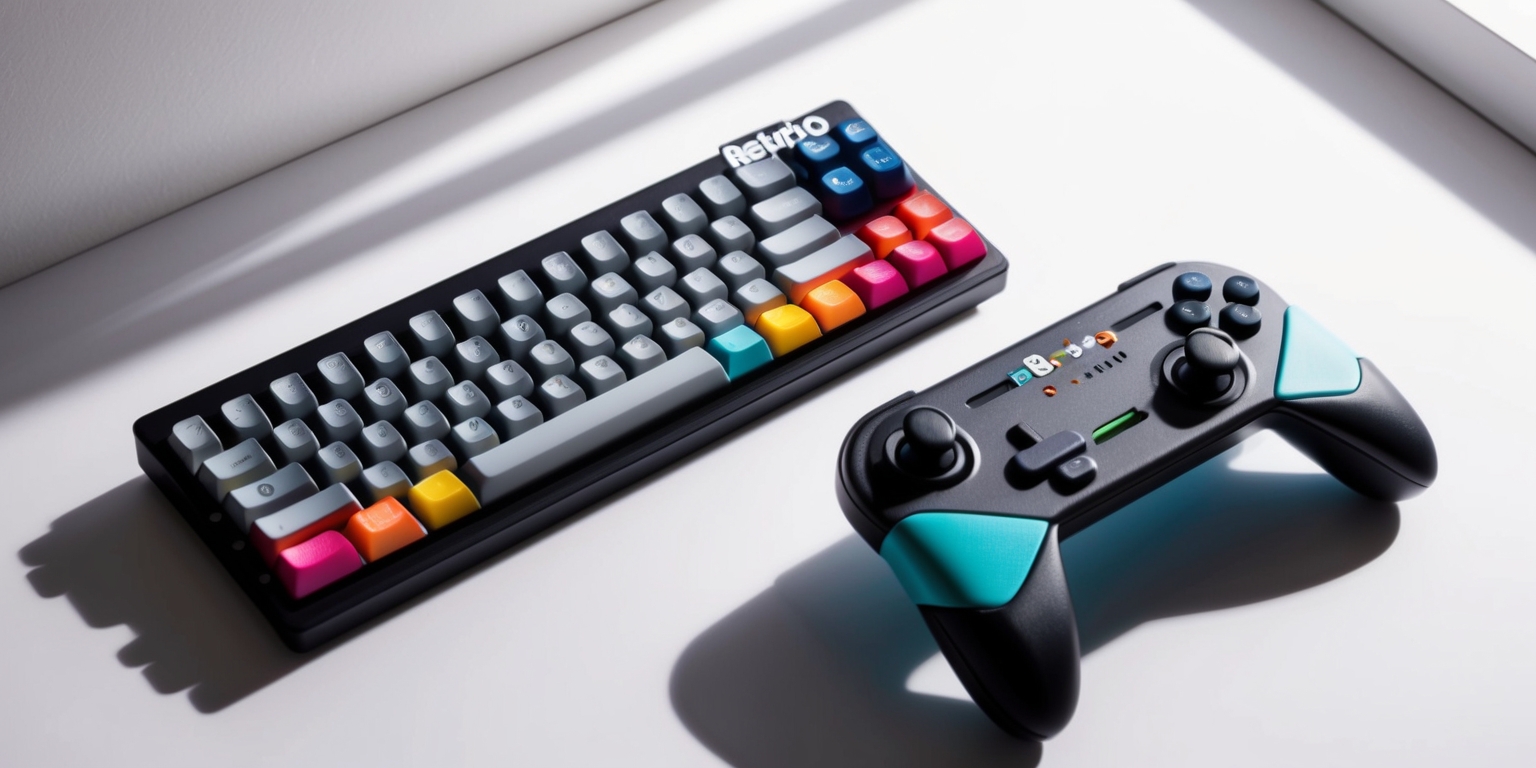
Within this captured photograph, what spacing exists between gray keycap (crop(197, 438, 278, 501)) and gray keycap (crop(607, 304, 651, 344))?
163 millimetres

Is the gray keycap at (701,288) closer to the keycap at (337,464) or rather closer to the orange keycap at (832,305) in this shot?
the orange keycap at (832,305)

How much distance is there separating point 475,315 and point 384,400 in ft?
0.20

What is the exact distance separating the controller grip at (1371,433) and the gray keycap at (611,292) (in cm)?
30

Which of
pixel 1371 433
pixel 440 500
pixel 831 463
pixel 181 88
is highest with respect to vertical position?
pixel 181 88

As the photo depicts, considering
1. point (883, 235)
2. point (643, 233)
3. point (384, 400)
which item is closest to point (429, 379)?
point (384, 400)

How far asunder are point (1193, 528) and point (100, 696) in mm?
470

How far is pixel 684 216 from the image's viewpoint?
2.42 feet

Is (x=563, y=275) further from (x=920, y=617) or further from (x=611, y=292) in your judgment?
(x=920, y=617)

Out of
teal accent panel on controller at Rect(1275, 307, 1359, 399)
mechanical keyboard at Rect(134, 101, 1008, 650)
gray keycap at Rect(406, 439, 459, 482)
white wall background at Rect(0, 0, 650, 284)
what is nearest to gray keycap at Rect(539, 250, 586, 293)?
mechanical keyboard at Rect(134, 101, 1008, 650)

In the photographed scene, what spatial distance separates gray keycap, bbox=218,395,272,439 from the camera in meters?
0.65

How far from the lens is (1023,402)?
650mm

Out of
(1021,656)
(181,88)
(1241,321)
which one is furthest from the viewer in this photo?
(181,88)

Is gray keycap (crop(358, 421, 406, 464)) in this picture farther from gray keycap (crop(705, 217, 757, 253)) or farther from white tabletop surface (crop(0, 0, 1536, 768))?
gray keycap (crop(705, 217, 757, 253))

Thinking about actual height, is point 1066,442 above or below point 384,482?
below
